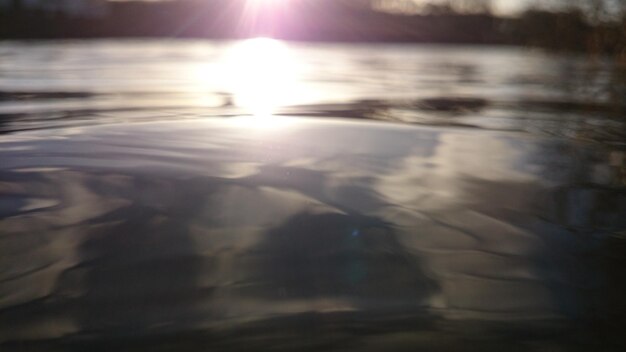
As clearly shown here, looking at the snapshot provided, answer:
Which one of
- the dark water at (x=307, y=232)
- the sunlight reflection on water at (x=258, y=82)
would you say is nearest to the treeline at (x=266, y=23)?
the sunlight reflection on water at (x=258, y=82)

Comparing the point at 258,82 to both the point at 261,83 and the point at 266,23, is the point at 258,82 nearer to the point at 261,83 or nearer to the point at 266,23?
the point at 261,83

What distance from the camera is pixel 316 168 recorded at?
3646mm

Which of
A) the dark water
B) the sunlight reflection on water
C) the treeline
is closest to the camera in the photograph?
the dark water

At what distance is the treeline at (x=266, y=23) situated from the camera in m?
23.7

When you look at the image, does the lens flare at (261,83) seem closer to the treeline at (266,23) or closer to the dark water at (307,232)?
the dark water at (307,232)

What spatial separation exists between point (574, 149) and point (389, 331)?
3.11 m

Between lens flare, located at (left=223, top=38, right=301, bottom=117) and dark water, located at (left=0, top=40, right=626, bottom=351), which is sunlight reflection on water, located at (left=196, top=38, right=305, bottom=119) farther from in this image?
A: dark water, located at (left=0, top=40, right=626, bottom=351)

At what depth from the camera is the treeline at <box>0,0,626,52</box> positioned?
23.7 m

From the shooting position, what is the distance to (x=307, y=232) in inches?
104

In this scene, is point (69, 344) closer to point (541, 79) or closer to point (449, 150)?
point (449, 150)

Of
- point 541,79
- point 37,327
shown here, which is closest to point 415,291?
point 37,327

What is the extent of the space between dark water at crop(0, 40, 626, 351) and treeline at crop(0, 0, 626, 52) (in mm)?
19104

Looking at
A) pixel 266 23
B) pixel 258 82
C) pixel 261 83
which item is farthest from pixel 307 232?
pixel 266 23

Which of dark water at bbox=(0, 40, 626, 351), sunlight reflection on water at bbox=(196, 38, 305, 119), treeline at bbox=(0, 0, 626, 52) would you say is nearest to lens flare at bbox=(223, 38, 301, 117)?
sunlight reflection on water at bbox=(196, 38, 305, 119)
